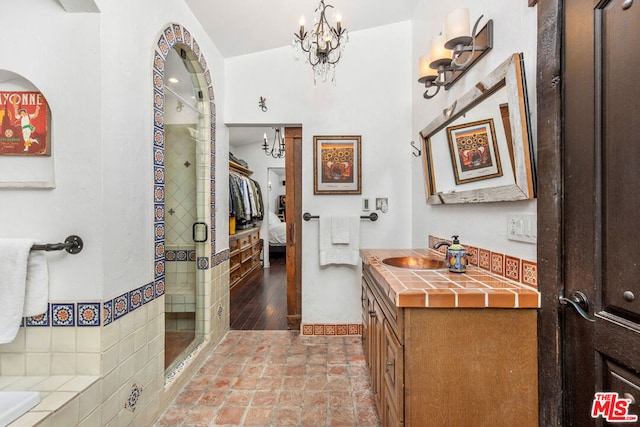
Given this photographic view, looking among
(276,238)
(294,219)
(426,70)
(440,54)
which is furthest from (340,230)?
(276,238)

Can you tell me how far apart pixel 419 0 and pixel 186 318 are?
3.23m

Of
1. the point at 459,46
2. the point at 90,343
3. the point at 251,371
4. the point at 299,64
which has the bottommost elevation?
the point at 251,371

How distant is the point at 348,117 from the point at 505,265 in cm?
188

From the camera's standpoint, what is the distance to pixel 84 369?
126 centimetres

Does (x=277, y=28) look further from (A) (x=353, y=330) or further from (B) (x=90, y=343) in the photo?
(A) (x=353, y=330)

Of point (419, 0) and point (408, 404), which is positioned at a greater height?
point (419, 0)

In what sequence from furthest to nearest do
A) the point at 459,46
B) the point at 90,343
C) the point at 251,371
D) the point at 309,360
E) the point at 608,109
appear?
the point at 309,360, the point at 251,371, the point at 459,46, the point at 90,343, the point at 608,109

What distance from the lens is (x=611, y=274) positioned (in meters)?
0.86

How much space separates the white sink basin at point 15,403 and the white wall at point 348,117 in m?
1.90

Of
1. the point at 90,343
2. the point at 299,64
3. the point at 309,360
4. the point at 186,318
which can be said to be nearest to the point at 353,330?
the point at 309,360

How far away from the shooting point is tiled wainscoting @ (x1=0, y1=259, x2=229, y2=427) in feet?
3.78

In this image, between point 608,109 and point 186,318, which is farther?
point 186,318

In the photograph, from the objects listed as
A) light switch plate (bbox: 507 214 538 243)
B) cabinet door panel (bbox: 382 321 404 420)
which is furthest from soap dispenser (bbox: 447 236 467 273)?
cabinet door panel (bbox: 382 321 404 420)

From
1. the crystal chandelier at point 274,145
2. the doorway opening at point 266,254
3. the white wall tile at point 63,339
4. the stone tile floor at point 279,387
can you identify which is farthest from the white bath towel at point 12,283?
the crystal chandelier at point 274,145
